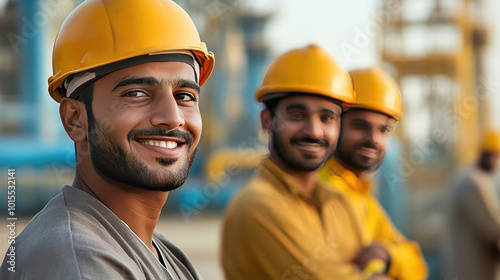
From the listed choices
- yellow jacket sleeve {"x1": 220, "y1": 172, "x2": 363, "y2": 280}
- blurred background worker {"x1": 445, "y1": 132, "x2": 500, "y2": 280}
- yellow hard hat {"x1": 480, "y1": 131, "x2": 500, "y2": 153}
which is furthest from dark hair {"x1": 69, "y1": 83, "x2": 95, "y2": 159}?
yellow hard hat {"x1": 480, "y1": 131, "x2": 500, "y2": 153}

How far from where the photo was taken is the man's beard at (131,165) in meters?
1.25

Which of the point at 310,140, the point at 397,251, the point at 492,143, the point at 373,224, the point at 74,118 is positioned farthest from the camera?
the point at 492,143

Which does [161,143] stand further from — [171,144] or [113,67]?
[113,67]

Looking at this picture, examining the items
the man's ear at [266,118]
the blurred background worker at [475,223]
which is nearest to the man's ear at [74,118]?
the man's ear at [266,118]

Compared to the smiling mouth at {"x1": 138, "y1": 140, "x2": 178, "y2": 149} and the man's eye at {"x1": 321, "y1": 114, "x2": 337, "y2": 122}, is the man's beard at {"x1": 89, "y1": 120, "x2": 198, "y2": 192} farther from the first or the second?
the man's eye at {"x1": 321, "y1": 114, "x2": 337, "y2": 122}

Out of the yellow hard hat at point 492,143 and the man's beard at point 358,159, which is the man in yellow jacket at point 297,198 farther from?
the yellow hard hat at point 492,143

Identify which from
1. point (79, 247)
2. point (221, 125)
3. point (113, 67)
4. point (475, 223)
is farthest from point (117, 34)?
point (221, 125)

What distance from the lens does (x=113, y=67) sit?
48.8 inches

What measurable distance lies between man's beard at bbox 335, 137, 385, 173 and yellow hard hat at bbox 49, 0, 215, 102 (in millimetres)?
484

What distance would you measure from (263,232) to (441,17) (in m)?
A: 2.27

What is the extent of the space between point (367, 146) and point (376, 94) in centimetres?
14

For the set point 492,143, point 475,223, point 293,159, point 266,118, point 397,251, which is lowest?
point 475,223

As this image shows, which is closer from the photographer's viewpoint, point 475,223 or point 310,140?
point 310,140

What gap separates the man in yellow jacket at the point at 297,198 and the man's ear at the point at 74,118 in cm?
53
